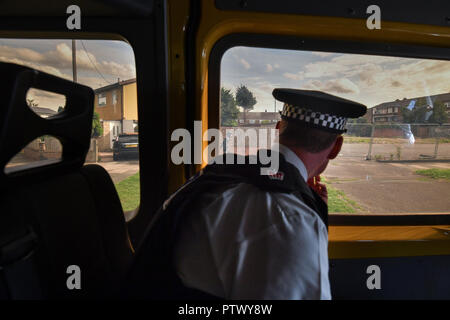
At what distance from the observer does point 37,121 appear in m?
0.83

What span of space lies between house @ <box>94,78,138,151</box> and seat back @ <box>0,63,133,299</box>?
15.5 inches

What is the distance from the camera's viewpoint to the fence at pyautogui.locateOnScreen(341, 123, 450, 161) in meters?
1.76

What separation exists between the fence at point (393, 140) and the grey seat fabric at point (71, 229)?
4.84 ft

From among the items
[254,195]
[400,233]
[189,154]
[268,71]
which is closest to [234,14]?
[268,71]

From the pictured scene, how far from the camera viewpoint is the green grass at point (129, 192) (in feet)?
5.22

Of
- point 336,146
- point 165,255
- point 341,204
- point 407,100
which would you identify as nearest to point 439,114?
point 407,100

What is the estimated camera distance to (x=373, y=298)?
5.67 ft

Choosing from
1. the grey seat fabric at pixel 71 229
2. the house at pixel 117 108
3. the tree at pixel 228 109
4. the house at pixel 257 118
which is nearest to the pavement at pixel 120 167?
the house at pixel 117 108

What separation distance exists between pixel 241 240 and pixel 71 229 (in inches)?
25.5

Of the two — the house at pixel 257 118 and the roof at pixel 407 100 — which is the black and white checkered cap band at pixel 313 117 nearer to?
the house at pixel 257 118

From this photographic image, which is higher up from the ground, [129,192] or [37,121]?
[37,121]

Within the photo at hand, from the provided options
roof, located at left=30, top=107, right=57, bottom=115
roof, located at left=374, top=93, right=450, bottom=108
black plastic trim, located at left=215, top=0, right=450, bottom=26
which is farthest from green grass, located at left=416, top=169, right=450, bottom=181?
roof, located at left=30, top=107, right=57, bottom=115

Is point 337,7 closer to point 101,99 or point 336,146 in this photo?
point 336,146

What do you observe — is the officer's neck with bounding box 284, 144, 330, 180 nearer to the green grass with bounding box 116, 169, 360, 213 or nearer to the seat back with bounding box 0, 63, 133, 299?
the green grass with bounding box 116, 169, 360, 213
